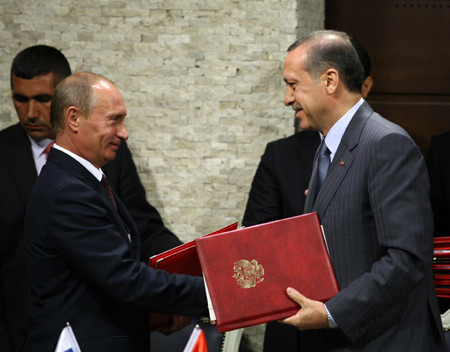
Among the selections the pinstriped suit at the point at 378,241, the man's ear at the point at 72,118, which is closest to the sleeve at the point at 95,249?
the man's ear at the point at 72,118

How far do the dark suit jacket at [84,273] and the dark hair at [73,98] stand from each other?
0.14 meters

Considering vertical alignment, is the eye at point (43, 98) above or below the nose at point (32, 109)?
above

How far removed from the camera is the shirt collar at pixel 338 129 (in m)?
2.13

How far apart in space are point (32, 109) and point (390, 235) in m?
2.02

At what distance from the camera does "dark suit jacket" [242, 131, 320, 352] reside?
3123mm

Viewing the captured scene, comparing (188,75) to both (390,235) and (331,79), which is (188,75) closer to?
(331,79)

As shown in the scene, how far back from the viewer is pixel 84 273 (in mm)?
2156

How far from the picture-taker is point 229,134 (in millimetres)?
3500

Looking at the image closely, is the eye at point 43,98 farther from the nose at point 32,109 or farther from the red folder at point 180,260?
the red folder at point 180,260

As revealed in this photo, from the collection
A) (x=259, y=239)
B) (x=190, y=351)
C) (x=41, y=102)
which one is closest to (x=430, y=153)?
(x=259, y=239)

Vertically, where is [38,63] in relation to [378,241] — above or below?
above

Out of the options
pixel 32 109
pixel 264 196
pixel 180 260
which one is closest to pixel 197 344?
pixel 180 260

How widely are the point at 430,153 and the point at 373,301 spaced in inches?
64.3

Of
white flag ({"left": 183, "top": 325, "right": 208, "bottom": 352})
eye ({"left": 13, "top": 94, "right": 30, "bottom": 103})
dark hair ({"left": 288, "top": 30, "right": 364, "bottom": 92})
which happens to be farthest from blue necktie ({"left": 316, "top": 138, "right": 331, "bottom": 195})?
eye ({"left": 13, "top": 94, "right": 30, "bottom": 103})
